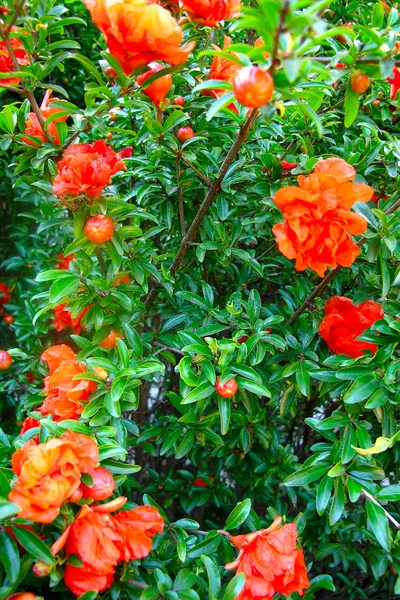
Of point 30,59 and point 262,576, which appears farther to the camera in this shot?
point 30,59

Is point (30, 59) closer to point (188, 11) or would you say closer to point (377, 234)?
point (188, 11)

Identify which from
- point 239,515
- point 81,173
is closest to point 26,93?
point 81,173

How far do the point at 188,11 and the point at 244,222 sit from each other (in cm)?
50

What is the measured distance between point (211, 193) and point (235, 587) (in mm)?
815

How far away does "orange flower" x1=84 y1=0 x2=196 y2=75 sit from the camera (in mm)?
867

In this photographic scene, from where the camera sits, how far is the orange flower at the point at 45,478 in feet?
2.48

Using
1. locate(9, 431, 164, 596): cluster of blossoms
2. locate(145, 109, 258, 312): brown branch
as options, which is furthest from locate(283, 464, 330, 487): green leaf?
locate(145, 109, 258, 312): brown branch

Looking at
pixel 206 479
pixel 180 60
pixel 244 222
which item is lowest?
pixel 206 479

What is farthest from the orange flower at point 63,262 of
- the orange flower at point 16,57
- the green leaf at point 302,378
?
the green leaf at point 302,378

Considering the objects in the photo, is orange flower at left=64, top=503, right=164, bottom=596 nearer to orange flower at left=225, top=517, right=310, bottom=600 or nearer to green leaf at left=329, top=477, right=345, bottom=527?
orange flower at left=225, top=517, right=310, bottom=600

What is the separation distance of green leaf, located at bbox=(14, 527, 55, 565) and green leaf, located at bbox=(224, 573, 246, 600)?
31 centimetres

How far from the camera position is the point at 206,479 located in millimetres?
1727

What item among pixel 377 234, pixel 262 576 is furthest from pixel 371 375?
pixel 262 576

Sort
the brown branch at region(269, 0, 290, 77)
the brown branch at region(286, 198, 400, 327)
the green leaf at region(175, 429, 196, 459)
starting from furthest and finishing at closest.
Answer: the green leaf at region(175, 429, 196, 459) → the brown branch at region(286, 198, 400, 327) → the brown branch at region(269, 0, 290, 77)
